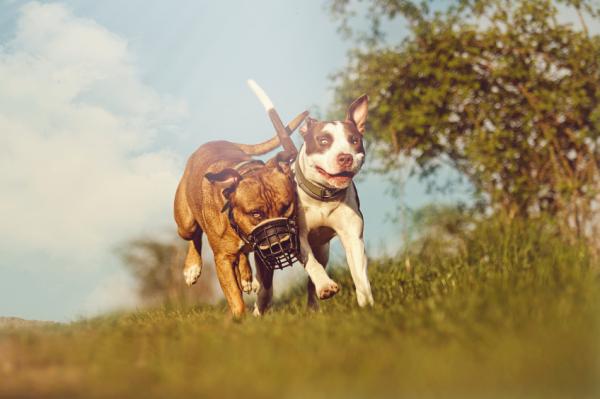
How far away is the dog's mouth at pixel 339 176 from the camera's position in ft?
17.9

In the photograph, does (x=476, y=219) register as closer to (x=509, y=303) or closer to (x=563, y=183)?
(x=563, y=183)

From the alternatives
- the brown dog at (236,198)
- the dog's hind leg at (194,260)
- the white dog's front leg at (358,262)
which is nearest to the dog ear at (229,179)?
the brown dog at (236,198)

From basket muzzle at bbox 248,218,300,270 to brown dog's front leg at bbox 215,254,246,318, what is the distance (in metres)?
0.50

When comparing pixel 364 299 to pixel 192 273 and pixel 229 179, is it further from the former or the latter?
pixel 192 273

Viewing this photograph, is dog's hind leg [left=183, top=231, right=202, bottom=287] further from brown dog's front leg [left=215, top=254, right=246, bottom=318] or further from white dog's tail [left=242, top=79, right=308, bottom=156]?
brown dog's front leg [left=215, top=254, right=246, bottom=318]

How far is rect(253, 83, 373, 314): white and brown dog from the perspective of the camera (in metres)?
5.46

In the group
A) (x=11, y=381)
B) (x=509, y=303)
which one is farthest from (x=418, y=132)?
(x=11, y=381)

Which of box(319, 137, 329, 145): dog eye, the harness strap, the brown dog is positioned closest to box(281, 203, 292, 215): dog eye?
the brown dog

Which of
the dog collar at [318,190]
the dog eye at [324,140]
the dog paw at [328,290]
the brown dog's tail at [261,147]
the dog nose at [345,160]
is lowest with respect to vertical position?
the dog paw at [328,290]

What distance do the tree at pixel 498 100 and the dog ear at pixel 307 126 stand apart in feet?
11.2

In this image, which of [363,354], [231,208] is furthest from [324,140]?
[363,354]

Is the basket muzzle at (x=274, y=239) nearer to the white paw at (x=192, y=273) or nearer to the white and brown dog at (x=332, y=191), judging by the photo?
the white and brown dog at (x=332, y=191)

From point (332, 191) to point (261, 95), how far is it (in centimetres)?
169

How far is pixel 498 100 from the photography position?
932 cm
